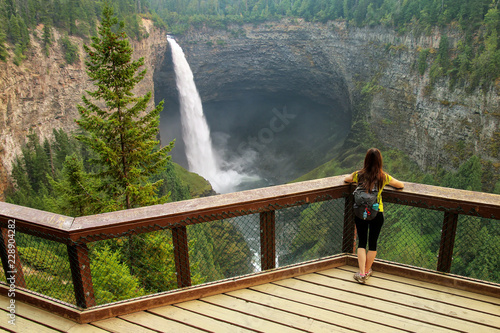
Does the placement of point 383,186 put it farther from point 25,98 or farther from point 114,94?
point 25,98

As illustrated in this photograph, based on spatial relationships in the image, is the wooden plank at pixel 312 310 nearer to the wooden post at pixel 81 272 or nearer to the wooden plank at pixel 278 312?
the wooden plank at pixel 278 312

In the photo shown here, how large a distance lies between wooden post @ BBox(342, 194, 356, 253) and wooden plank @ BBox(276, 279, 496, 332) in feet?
1.66

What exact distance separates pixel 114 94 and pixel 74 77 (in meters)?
30.0

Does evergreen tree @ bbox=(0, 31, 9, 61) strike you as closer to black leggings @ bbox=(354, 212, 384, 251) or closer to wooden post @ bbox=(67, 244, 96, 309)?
wooden post @ bbox=(67, 244, 96, 309)

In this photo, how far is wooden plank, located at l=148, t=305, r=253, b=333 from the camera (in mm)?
3465

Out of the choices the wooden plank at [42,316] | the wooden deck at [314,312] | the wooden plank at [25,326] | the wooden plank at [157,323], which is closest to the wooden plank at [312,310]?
→ the wooden deck at [314,312]

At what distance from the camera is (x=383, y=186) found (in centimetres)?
402

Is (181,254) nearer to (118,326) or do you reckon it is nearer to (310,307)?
(118,326)

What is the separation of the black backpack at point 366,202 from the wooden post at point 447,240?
746 millimetres

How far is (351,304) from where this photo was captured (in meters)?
3.74

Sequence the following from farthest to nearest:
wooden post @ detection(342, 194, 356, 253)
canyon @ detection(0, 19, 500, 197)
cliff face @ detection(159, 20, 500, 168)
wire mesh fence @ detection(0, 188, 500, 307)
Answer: cliff face @ detection(159, 20, 500, 168) < canyon @ detection(0, 19, 500, 197) < wooden post @ detection(342, 194, 356, 253) < wire mesh fence @ detection(0, 188, 500, 307)

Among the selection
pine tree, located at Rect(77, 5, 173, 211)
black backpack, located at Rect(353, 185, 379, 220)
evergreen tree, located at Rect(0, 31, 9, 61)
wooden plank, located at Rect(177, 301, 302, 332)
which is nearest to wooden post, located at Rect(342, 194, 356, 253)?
black backpack, located at Rect(353, 185, 379, 220)

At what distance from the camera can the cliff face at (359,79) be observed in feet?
117

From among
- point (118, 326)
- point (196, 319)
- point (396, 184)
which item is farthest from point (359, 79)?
point (118, 326)
